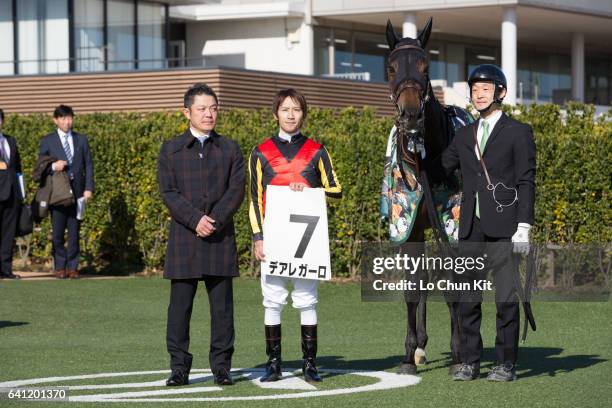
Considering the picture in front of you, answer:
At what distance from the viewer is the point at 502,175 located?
852 cm

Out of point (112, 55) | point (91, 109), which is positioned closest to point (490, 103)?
point (91, 109)

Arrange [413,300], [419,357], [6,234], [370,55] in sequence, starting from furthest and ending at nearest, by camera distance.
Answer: [370,55] → [6,234] → [419,357] → [413,300]

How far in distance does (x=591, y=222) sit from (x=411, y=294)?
648 centimetres

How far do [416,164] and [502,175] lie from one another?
643mm

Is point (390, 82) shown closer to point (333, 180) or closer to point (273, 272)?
point (333, 180)

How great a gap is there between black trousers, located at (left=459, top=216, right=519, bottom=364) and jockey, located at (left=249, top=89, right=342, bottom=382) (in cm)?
101

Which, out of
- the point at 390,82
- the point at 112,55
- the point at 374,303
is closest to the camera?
the point at 390,82

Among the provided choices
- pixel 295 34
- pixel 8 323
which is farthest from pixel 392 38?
pixel 295 34

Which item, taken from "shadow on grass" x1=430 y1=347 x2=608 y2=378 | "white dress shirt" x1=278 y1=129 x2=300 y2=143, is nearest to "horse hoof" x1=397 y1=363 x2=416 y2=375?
"shadow on grass" x1=430 y1=347 x2=608 y2=378

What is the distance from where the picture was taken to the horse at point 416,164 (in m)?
8.20

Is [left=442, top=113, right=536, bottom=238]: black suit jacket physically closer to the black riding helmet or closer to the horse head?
the black riding helmet

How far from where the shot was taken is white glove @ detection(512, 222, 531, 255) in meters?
8.24

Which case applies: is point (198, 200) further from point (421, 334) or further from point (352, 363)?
point (421, 334)

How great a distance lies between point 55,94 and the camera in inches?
1156
